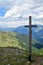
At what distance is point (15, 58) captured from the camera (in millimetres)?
32906

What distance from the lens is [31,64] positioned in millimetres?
29031

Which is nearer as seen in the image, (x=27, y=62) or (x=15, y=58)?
(x=27, y=62)

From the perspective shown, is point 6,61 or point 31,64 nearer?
point 31,64

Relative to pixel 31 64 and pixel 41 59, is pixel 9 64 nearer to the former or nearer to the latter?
pixel 31 64

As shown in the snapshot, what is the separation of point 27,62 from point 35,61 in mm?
1299

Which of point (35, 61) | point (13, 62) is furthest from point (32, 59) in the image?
point (13, 62)

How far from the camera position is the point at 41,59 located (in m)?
31.6

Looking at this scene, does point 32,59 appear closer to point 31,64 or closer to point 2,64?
point 31,64

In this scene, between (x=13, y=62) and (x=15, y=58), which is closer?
(x=13, y=62)

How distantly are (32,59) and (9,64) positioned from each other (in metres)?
3.85

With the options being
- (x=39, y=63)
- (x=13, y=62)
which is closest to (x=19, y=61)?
(x=13, y=62)

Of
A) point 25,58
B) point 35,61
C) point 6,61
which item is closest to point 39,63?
point 35,61

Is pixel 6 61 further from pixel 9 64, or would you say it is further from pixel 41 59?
pixel 41 59

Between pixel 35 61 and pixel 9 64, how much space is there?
4006 millimetres
